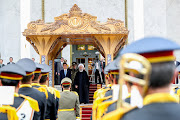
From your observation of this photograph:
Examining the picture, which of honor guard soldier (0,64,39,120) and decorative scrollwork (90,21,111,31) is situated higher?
decorative scrollwork (90,21,111,31)

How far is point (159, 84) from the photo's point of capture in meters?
1.14

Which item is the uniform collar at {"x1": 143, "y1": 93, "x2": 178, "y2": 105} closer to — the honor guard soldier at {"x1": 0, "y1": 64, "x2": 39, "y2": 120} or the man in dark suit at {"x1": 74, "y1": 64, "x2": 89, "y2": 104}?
the honor guard soldier at {"x1": 0, "y1": 64, "x2": 39, "y2": 120}

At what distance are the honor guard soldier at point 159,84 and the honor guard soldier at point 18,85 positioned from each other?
1.55 metres

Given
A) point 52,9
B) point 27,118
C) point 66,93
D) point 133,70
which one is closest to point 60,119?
point 66,93

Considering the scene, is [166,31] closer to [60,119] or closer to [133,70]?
[60,119]

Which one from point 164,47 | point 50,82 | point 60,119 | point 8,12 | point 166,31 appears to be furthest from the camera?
point 8,12

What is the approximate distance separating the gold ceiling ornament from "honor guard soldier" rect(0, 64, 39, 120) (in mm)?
5915

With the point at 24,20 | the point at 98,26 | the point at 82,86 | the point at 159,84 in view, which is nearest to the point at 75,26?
the point at 98,26

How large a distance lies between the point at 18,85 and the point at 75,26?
6.18m

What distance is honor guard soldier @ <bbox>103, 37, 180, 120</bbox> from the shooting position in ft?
3.61

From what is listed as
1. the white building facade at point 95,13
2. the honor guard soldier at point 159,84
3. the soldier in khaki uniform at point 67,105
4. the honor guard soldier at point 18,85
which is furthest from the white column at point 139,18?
the honor guard soldier at point 159,84

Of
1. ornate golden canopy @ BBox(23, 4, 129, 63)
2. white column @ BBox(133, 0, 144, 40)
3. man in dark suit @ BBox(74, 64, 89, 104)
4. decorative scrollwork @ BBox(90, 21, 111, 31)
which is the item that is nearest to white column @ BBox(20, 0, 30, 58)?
ornate golden canopy @ BBox(23, 4, 129, 63)

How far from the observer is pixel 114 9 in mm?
15500

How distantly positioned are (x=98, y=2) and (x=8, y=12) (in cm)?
643
